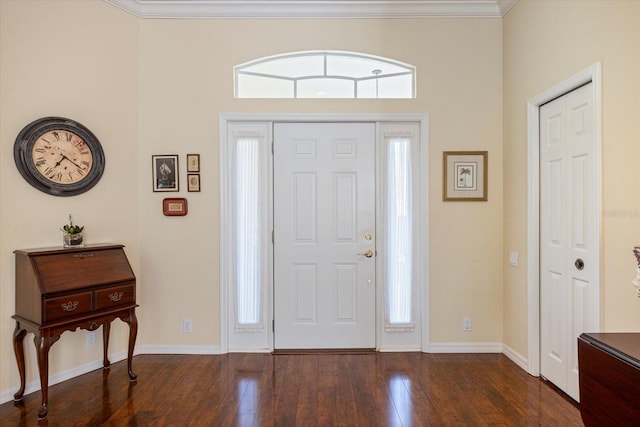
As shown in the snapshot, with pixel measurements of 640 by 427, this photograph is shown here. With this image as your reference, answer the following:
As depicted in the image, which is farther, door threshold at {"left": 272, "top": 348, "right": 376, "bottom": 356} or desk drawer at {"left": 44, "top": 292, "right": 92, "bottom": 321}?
door threshold at {"left": 272, "top": 348, "right": 376, "bottom": 356}

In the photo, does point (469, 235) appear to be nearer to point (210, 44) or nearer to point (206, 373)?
point (206, 373)

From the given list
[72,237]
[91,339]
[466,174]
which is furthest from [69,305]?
[466,174]

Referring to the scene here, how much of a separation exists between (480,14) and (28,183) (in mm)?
4010

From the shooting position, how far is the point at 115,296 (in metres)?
2.74

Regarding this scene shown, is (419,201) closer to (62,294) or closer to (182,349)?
(182,349)

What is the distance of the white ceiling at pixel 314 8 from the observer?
3301 millimetres

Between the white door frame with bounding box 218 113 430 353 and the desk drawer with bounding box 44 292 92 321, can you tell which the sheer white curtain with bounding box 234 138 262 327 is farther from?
the desk drawer with bounding box 44 292 92 321


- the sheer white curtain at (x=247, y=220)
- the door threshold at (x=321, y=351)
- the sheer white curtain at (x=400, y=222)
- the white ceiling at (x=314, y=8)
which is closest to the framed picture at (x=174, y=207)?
the sheer white curtain at (x=247, y=220)

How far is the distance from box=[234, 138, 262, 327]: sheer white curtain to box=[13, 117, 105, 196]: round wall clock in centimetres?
116

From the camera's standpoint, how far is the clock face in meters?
2.74

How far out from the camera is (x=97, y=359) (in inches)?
122

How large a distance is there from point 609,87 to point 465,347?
2.36m

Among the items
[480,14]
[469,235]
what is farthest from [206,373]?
[480,14]

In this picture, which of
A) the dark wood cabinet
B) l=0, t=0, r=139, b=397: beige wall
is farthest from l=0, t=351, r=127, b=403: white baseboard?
the dark wood cabinet
